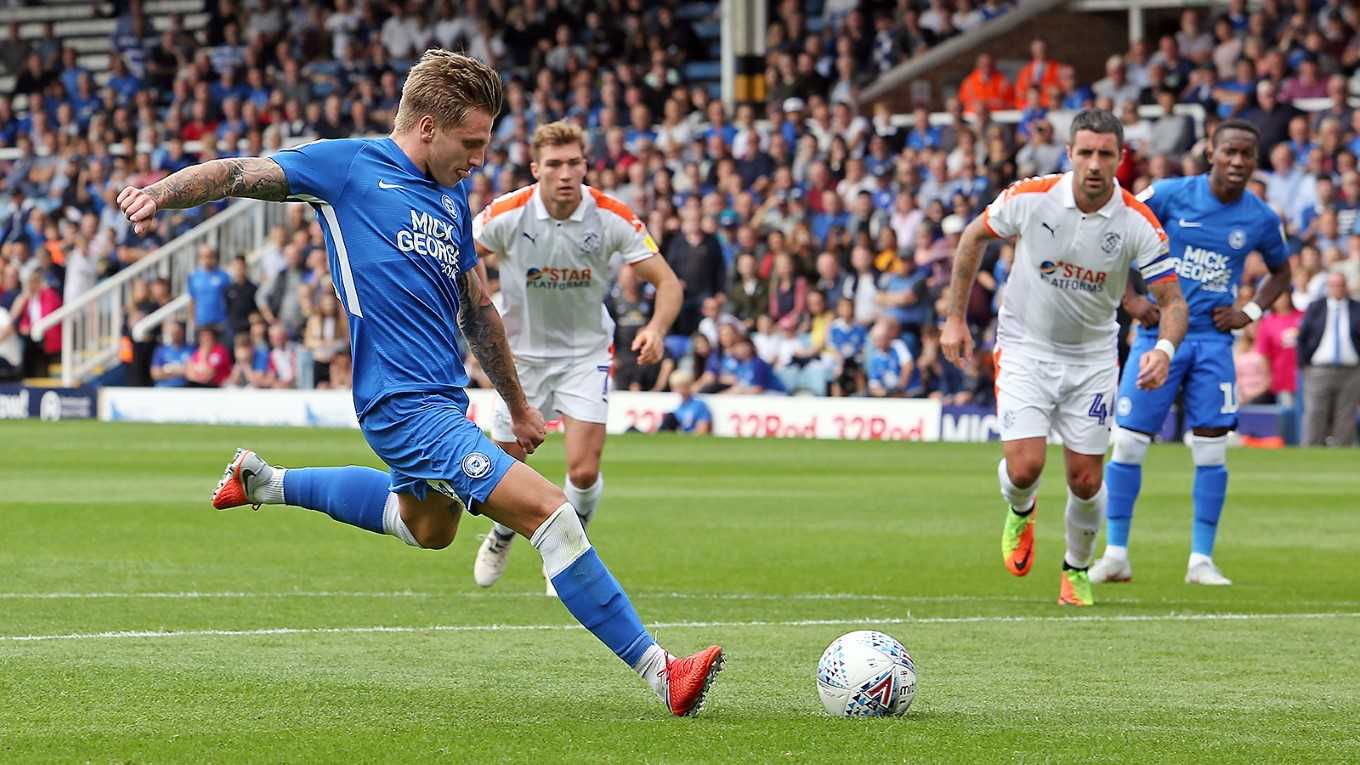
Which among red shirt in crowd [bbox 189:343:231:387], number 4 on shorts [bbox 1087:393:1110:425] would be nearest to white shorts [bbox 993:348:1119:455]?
number 4 on shorts [bbox 1087:393:1110:425]

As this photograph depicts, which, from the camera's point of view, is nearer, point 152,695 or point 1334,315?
point 152,695

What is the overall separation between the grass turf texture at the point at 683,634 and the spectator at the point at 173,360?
14289 millimetres

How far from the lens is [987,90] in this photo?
2902 centimetres

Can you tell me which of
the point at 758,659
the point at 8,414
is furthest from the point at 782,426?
the point at 758,659

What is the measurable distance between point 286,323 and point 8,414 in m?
4.88

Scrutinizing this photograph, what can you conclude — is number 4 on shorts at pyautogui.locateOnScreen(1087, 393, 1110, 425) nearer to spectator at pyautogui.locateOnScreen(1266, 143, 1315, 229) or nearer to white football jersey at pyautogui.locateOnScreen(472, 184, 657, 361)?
white football jersey at pyautogui.locateOnScreen(472, 184, 657, 361)

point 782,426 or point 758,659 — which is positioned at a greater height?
point 758,659

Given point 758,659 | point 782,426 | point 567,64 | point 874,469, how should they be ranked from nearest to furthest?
point 758,659 < point 874,469 < point 782,426 < point 567,64

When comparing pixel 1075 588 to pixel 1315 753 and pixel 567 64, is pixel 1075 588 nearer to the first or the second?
pixel 1315 753

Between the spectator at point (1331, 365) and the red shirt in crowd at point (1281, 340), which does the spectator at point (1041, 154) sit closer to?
the red shirt in crowd at point (1281, 340)

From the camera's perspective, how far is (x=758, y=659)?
317 inches

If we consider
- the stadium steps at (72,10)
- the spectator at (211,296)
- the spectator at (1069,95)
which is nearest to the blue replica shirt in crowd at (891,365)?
the spectator at (1069,95)

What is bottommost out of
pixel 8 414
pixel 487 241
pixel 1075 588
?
pixel 8 414

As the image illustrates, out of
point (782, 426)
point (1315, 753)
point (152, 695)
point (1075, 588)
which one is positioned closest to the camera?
point (1315, 753)
